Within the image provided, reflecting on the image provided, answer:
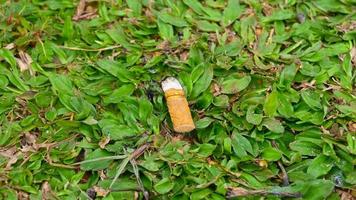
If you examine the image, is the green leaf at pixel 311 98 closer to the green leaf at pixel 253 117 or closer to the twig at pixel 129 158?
the green leaf at pixel 253 117

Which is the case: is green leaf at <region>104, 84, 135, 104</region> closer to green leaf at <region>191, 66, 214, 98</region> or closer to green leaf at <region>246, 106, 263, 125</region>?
green leaf at <region>191, 66, 214, 98</region>

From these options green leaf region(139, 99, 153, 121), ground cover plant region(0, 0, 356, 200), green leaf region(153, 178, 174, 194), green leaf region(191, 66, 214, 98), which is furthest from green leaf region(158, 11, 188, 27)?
green leaf region(153, 178, 174, 194)

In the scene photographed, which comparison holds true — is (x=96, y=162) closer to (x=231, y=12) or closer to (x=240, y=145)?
(x=240, y=145)

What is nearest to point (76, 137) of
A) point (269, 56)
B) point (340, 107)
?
point (269, 56)

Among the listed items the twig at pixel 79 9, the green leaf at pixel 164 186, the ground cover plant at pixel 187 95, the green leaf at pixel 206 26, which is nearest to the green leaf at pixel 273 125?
the ground cover plant at pixel 187 95

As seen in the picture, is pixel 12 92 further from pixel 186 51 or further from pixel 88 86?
pixel 186 51
